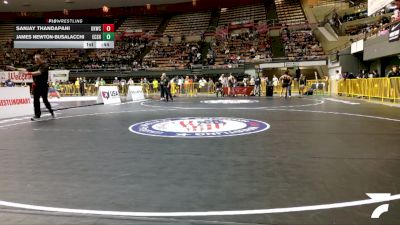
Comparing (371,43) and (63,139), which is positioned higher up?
(371,43)

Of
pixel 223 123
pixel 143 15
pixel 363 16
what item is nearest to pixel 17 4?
pixel 143 15

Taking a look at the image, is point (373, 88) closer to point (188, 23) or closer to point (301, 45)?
point (301, 45)

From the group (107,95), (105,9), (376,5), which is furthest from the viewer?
(105,9)

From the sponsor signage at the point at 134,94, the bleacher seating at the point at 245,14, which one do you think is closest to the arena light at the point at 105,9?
the bleacher seating at the point at 245,14

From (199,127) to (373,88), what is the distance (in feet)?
40.5

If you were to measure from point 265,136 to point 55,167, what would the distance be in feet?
11.7

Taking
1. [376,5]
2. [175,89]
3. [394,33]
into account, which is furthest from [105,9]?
[376,5]

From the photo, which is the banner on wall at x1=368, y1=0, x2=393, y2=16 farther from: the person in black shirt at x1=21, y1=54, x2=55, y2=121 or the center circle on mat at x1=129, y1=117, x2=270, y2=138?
the person in black shirt at x1=21, y1=54, x2=55, y2=121

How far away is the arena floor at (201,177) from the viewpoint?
275 cm

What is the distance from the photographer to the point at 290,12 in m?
40.8

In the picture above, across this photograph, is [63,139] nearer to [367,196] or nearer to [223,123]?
[223,123]

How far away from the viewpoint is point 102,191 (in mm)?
3348

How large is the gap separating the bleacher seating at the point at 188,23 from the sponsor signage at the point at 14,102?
105 ft
